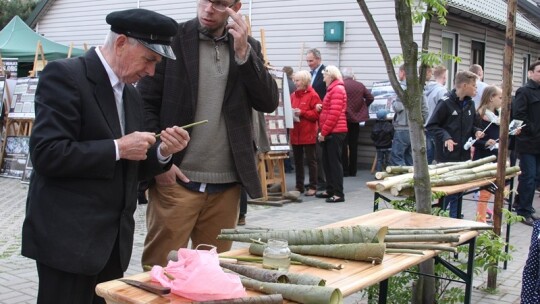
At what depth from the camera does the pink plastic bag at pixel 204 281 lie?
79.3 inches

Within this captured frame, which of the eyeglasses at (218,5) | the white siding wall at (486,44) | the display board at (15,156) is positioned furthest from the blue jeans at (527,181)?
the display board at (15,156)

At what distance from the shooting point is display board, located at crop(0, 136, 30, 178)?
11492mm

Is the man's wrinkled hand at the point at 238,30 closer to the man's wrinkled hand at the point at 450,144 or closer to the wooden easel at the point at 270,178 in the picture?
the man's wrinkled hand at the point at 450,144

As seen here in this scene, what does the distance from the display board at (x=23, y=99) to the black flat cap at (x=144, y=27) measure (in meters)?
9.78

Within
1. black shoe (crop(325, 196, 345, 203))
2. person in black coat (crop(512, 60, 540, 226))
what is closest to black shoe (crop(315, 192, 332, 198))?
black shoe (crop(325, 196, 345, 203))

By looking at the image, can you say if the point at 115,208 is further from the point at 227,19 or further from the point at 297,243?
the point at 227,19

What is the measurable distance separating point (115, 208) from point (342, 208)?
6.71 metres

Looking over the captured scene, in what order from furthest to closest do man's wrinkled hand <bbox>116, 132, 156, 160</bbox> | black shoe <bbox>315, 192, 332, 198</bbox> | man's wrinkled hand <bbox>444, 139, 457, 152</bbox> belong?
black shoe <bbox>315, 192, 332, 198</bbox> < man's wrinkled hand <bbox>444, 139, 457, 152</bbox> < man's wrinkled hand <bbox>116, 132, 156, 160</bbox>

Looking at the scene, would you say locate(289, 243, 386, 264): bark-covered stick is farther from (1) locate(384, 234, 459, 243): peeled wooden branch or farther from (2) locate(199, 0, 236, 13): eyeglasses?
(2) locate(199, 0, 236, 13): eyeglasses

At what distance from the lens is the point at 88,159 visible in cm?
233

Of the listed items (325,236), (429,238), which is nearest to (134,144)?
(325,236)

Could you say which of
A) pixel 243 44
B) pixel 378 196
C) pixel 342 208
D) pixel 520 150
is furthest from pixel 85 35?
pixel 243 44

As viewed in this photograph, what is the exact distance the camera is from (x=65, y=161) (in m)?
2.28

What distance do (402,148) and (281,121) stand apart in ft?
7.28
